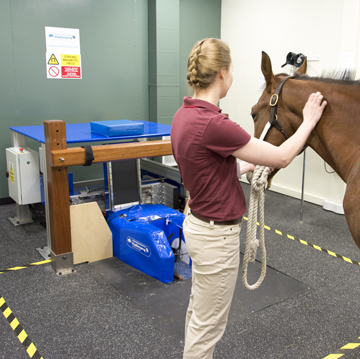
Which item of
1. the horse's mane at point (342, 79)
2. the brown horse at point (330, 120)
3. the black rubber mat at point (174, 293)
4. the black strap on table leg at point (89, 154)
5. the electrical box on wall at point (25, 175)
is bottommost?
the black rubber mat at point (174, 293)

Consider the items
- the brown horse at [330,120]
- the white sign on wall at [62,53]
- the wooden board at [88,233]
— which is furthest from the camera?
the white sign on wall at [62,53]

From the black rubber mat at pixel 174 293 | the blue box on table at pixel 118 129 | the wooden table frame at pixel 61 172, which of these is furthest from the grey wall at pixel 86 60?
the black rubber mat at pixel 174 293

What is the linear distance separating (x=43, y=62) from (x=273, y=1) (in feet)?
10.6

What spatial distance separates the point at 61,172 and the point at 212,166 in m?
1.86

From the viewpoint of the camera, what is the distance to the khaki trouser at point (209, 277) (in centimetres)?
154

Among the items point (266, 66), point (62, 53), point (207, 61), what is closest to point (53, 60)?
point (62, 53)

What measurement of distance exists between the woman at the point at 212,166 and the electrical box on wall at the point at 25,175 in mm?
2701

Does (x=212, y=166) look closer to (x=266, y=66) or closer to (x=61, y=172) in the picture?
(x=266, y=66)

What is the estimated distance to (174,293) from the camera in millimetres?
2797

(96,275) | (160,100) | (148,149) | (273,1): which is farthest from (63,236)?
(273,1)

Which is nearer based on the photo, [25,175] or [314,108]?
[314,108]

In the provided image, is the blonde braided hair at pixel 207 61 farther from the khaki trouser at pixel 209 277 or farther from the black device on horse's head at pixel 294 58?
the black device on horse's head at pixel 294 58

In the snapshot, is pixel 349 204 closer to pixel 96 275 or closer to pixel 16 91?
pixel 96 275

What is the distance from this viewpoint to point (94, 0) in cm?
509
